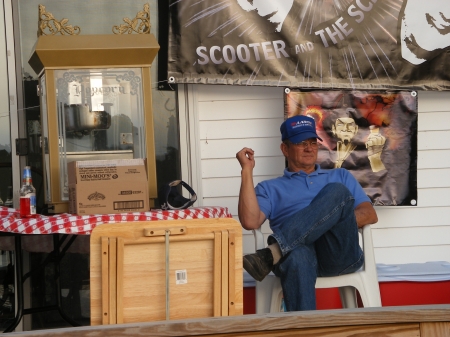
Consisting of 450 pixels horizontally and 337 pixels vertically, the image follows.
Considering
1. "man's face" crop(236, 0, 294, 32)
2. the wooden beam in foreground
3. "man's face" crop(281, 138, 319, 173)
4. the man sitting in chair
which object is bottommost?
the wooden beam in foreground

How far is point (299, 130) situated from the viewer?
3.99 m

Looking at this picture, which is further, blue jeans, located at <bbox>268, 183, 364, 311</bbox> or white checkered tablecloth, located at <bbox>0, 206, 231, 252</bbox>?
blue jeans, located at <bbox>268, 183, 364, 311</bbox>

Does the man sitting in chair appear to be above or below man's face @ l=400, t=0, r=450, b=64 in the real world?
below

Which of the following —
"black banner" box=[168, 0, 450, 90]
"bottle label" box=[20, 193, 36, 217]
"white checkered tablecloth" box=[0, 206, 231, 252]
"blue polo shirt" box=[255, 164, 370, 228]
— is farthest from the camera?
"black banner" box=[168, 0, 450, 90]

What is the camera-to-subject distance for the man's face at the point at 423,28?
4.65 meters

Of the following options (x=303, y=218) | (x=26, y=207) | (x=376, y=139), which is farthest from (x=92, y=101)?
(x=376, y=139)

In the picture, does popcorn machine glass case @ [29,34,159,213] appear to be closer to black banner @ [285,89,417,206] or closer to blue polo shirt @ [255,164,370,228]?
blue polo shirt @ [255,164,370,228]

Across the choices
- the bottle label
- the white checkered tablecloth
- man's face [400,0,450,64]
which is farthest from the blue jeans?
man's face [400,0,450,64]

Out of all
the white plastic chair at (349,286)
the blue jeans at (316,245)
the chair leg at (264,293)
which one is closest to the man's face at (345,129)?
the white plastic chair at (349,286)

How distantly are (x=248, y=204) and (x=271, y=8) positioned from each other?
4.83ft

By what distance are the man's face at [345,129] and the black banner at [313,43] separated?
0.74 feet

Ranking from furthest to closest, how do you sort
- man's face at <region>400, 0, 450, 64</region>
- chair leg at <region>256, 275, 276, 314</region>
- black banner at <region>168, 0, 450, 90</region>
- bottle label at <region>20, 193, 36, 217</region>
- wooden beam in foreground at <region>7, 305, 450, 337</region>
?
man's face at <region>400, 0, 450, 64</region>, black banner at <region>168, 0, 450, 90</region>, chair leg at <region>256, 275, 276, 314</region>, bottle label at <region>20, 193, 36, 217</region>, wooden beam in foreground at <region>7, 305, 450, 337</region>

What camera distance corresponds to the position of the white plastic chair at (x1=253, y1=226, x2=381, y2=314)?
360 centimetres

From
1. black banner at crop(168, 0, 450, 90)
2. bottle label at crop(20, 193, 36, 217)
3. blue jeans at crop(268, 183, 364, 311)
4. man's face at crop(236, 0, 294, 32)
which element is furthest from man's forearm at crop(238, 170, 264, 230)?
man's face at crop(236, 0, 294, 32)
